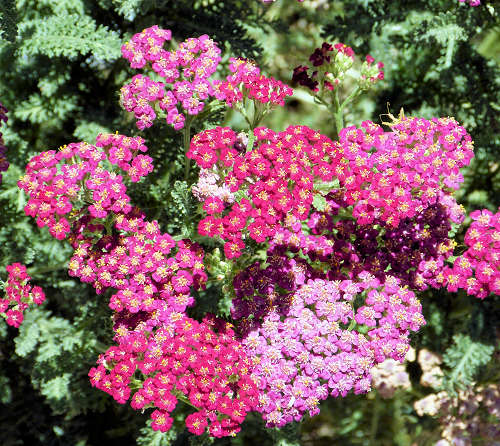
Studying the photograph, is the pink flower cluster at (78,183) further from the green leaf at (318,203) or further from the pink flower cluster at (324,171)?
the green leaf at (318,203)

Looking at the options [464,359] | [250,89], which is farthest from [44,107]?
[464,359]

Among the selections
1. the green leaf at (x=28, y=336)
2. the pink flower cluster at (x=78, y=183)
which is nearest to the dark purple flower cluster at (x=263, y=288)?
the pink flower cluster at (x=78, y=183)

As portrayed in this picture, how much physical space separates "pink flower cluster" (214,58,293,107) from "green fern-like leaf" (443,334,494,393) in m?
1.55

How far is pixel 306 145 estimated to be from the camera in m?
2.31

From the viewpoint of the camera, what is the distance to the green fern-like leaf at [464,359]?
3.08m

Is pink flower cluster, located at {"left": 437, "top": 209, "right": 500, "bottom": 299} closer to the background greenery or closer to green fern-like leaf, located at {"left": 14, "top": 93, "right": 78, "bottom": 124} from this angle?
the background greenery

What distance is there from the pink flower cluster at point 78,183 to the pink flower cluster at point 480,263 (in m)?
1.21

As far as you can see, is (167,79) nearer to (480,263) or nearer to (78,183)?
(78,183)

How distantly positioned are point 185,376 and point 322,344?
1.65ft

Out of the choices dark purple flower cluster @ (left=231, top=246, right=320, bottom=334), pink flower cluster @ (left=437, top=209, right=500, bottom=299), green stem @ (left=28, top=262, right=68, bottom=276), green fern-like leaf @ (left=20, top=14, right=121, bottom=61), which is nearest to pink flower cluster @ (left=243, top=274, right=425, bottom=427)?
dark purple flower cluster @ (left=231, top=246, right=320, bottom=334)

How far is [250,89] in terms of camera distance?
2.39 metres

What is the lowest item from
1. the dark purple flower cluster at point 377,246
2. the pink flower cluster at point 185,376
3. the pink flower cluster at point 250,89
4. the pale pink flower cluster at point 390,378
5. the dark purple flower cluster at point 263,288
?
the pink flower cluster at point 185,376

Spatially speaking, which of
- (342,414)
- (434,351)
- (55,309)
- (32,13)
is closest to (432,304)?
(434,351)

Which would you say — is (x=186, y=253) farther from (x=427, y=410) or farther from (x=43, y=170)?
(x=427, y=410)
